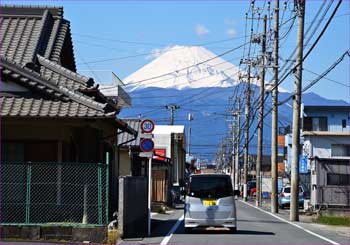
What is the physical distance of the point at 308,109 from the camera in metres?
64.9

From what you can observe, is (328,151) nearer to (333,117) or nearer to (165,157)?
(333,117)

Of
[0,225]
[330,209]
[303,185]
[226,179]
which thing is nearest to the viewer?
[0,225]

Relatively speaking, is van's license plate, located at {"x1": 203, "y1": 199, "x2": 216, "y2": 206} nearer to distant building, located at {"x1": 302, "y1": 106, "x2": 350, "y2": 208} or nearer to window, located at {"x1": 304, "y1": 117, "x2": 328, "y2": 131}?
distant building, located at {"x1": 302, "y1": 106, "x2": 350, "y2": 208}

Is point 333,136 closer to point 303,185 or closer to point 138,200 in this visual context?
point 303,185

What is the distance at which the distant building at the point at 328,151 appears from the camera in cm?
3362

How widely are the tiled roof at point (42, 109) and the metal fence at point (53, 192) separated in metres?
1.25

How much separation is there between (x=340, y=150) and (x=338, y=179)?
2472 cm

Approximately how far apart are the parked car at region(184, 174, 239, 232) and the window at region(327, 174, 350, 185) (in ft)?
52.8

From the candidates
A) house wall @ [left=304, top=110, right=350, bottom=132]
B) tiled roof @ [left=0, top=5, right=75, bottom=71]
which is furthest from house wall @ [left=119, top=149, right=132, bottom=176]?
house wall @ [left=304, top=110, right=350, bottom=132]

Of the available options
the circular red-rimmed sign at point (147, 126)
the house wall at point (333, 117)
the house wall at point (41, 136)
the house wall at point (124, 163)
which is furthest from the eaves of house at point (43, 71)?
the house wall at point (333, 117)

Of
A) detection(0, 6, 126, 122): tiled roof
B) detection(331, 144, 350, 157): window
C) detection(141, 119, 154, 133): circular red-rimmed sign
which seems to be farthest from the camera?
detection(331, 144, 350, 157): window

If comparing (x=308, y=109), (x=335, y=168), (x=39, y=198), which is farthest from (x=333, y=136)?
(x=39, y=198)

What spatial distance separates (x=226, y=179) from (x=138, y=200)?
9.65 feet

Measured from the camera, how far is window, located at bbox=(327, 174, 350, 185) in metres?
34.5
